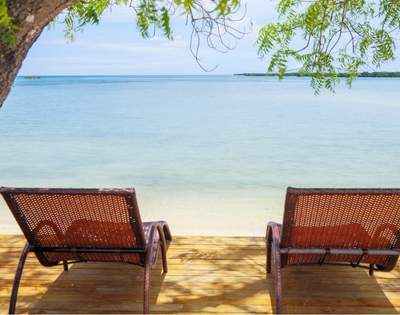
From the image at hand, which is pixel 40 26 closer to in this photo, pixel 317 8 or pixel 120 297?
pixel 120 297

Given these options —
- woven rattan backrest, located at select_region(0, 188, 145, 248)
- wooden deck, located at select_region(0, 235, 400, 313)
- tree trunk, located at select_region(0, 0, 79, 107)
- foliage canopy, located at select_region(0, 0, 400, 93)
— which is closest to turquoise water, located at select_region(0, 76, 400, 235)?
wooden deck, located at select_region(0, 235, 400, 313)

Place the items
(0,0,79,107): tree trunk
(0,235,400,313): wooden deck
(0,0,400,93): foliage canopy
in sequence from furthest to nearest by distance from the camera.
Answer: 1. (0,0,400,93): foliage canopy
2. (0,235,400,313): wooden deck
3. (0,0,79,107): tree trunk

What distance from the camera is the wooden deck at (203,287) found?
→ 271 centimetres

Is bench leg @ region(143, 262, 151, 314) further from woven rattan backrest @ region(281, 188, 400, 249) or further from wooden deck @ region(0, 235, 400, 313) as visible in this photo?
woven rattan backrest @ region(281, 188, 400, 249)

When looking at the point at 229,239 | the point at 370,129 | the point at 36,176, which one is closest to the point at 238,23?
the point at 229,239

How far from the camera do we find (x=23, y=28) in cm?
175

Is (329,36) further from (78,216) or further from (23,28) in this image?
(23,28)

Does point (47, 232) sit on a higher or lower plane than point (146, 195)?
higher

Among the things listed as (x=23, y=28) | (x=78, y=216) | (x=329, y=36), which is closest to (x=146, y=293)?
(x=78, y=216)

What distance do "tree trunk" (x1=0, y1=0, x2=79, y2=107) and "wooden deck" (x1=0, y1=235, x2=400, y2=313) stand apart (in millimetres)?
1459

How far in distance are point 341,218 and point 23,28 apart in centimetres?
181

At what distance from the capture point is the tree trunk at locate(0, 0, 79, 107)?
1.72 meters

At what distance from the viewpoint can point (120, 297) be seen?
2.84 meters

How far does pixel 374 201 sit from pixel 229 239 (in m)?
1.58
